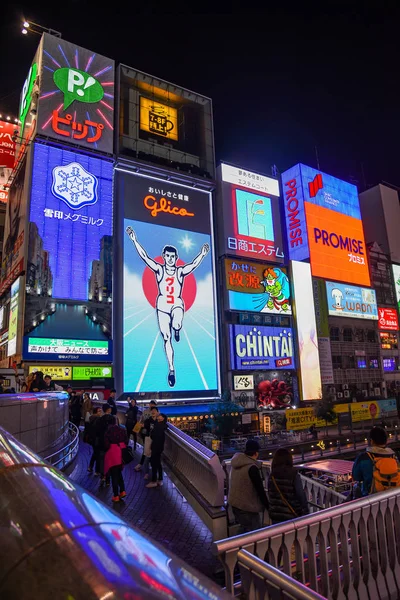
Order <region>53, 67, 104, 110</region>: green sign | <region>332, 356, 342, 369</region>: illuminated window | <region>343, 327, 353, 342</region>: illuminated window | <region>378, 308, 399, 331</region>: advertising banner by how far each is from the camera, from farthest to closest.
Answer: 1. <region>378, 308, 399, 331</region>: advertising banner
2. <region>343, 327, 353, 342</region>: illuminated window
3. <region>332, 356, 342, 369</region>: illuminated window
4. <region>53, 67, 104, 110</region>: green sign

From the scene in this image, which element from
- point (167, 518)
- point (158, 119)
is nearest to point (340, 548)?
→ point (167, 518)

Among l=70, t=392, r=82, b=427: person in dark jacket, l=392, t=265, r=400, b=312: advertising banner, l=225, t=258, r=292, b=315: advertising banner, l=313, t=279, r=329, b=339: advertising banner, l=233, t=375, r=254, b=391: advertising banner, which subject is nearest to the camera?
l=70, t=392, r=82, b=427: person in dark jacket

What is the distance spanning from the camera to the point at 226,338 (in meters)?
34.4

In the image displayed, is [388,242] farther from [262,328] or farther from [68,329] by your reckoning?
[68,329]

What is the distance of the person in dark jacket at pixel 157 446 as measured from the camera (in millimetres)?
8562

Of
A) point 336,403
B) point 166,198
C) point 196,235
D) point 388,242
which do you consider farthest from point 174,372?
point 388,242

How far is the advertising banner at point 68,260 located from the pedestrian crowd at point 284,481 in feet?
73.8

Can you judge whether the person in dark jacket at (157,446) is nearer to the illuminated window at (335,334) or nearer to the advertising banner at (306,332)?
the advertising banner at (306,332)

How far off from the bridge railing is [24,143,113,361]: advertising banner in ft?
77.8

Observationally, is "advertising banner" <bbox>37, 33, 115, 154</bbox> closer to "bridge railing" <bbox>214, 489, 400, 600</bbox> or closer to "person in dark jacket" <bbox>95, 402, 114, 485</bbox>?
"person in dark jacket" <bbox>95, 402, 114, 485</bbox>

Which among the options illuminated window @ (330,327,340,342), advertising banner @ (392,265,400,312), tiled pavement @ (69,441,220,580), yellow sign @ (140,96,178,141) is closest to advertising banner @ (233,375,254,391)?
illuminated window @ (330,327,340,342)

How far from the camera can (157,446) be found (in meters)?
8.55

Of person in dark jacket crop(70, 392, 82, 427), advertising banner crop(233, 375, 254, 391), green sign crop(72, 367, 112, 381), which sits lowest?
person in dark jacket crop(70, 392, 82, 427)

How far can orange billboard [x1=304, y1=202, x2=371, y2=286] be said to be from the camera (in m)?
42.8
